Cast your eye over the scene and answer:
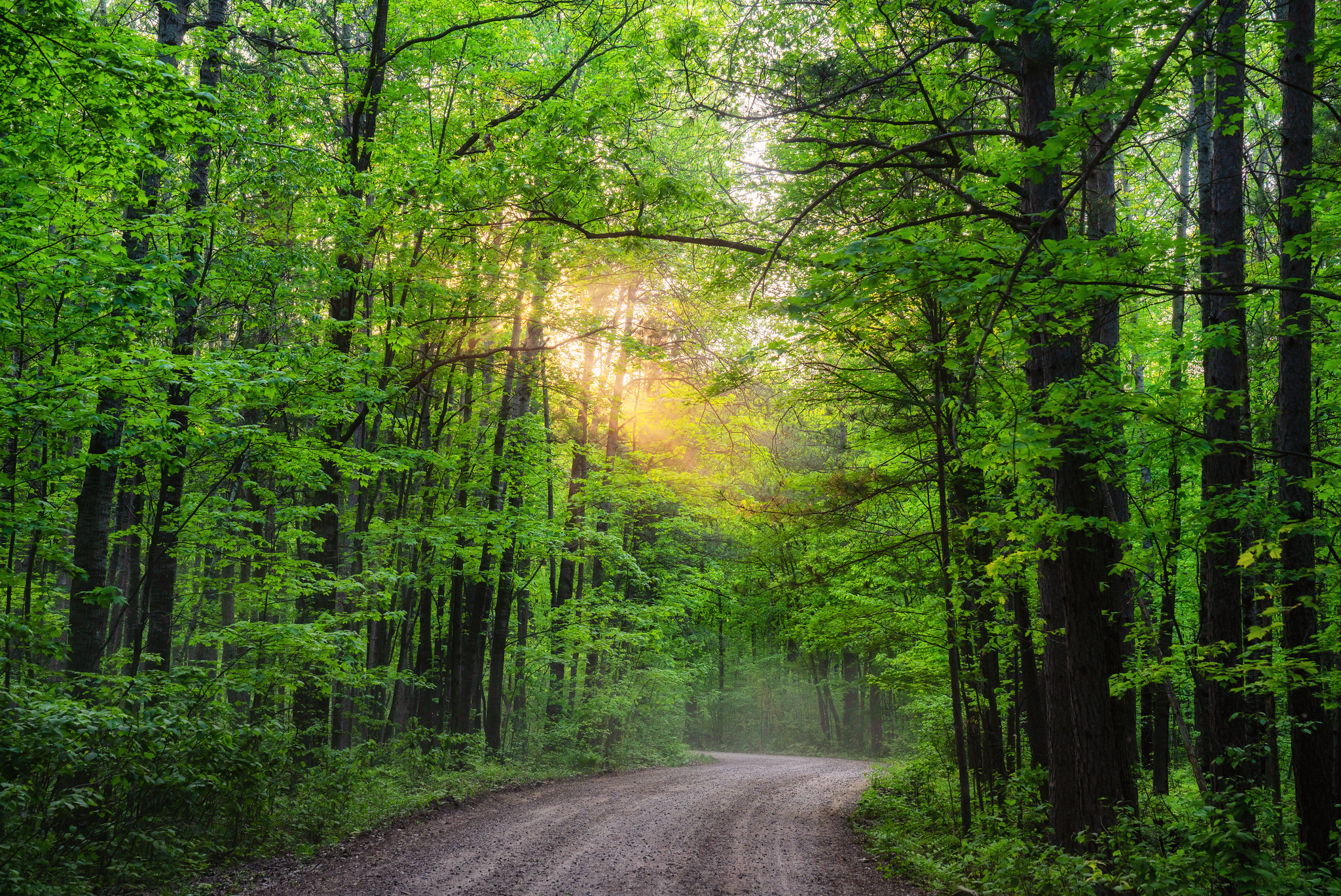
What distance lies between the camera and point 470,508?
47.1 feet

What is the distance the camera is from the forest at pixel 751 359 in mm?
5801

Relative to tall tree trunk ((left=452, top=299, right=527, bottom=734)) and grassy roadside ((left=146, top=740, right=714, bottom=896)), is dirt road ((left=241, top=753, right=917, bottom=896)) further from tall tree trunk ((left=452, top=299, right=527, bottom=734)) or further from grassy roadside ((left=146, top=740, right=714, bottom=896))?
tall tree trunk ((left=452, top=299, right=527, bottom=734))

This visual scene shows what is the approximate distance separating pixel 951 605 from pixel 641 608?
8549mm

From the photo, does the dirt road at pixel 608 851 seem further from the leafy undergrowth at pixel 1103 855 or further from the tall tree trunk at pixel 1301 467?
the tall tree trunk at pixel 1301 467

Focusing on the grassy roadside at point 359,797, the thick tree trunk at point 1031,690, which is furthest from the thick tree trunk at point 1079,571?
the grassy roadside at point 359,797

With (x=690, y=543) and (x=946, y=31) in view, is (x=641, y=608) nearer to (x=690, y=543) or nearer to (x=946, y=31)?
(x=690, y=543)

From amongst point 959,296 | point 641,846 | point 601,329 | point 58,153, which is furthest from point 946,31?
point 641,846

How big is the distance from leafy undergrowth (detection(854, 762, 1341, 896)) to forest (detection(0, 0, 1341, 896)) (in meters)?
0.06

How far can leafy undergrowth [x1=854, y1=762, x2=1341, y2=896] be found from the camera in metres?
5.25

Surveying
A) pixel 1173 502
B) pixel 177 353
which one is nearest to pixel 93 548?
pixel 177 353

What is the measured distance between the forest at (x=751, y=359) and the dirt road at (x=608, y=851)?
2.35ft

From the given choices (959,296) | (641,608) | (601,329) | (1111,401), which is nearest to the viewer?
(959,296)

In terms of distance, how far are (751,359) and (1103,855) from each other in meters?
5.35

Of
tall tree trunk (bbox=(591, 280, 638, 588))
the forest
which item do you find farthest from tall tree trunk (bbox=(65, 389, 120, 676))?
tall tree trunk (bbox=(591, 280, 638, 588))
